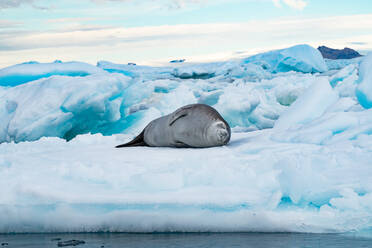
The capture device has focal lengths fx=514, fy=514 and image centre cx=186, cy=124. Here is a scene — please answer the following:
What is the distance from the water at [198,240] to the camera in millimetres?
2682

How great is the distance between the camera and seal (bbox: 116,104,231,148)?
4672 mm

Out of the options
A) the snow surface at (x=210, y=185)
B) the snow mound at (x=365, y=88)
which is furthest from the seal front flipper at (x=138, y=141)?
the snow mound at (x=365, y=88)

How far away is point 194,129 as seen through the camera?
4719 millimetres

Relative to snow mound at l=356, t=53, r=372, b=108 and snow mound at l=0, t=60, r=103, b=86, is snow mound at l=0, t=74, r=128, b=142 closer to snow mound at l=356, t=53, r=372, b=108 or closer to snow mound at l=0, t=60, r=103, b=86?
snow mound at l=0, t=60, r=103, b=86

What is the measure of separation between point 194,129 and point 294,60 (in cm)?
1173

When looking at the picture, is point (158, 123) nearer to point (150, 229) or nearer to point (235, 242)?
point (150, 229)

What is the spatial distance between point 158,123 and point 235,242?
8.68 ft

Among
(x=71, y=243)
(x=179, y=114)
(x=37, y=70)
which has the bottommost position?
(x=71, y=243)

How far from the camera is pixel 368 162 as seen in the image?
3684 millimetres

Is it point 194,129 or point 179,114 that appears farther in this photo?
point 179,114

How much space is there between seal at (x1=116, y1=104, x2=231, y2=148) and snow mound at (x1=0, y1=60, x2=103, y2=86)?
5802mm

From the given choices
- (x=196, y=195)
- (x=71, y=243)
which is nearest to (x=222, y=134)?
(x=196, y=195)

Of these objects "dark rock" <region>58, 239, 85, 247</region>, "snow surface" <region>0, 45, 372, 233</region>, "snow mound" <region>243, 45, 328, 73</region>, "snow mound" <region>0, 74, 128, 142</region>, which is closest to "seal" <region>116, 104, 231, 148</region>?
"snow surface" <region>0, 45, 372, 233</region>

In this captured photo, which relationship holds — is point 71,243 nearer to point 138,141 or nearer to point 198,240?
point 198,240
